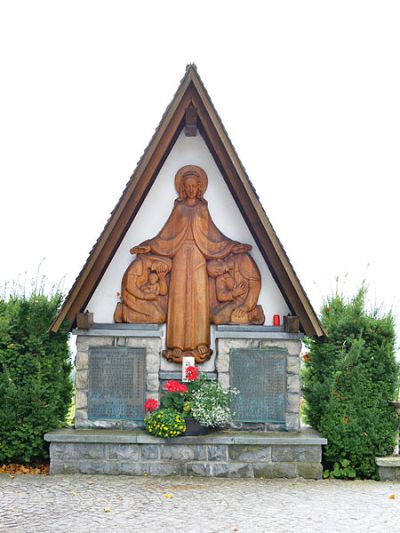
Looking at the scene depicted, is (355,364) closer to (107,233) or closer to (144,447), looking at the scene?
(144,447)

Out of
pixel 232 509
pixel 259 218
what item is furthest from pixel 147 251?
pixel 232 509

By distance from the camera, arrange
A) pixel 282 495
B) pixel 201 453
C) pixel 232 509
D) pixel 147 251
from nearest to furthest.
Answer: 1. pixel 232 509
2. pixel 282 495
3. pixel 201 453
4. pixel 147 251

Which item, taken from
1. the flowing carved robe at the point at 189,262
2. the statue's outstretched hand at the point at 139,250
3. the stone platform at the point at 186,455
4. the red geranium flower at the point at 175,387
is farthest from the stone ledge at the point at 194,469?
the statue's outstretched hand at the point at 139,250

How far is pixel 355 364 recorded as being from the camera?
9.08 meters

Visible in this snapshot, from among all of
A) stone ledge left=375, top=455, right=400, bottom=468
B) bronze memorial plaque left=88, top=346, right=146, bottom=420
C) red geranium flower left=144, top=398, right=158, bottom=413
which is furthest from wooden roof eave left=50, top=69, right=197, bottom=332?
stone ledge left=375, top=455, right=400, bottom=468

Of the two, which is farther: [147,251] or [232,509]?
[147,251]

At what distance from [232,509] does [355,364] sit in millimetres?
2774

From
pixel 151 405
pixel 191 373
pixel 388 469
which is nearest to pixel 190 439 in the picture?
pixel 151 405

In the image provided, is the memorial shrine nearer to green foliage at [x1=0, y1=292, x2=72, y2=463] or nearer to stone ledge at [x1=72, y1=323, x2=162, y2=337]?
stone ledge at [x1=72, y1=323, x2=162, y2=337]

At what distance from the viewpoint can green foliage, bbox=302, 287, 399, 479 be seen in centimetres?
891

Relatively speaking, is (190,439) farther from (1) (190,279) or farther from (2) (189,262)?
(2) (189,262)

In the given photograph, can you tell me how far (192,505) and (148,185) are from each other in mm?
3915

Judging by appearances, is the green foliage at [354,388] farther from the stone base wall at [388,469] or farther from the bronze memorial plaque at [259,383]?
the bronze memorial plaque at [259,383]

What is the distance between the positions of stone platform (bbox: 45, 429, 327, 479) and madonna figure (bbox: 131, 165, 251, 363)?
3.58 ft
